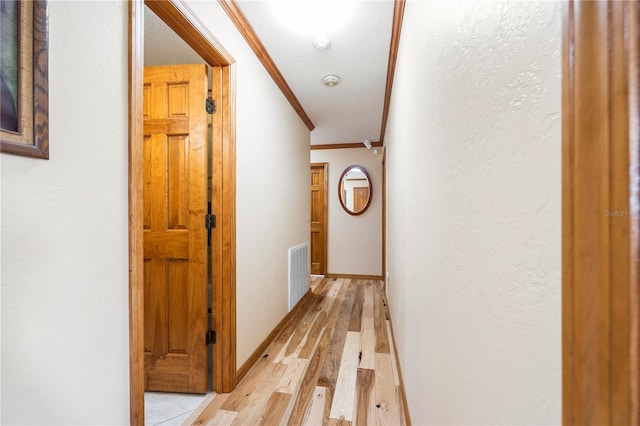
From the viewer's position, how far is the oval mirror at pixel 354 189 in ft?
15.6

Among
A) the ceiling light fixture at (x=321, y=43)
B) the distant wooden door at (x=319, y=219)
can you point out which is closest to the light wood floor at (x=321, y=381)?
the distant wooden door at (x=319, y=219)

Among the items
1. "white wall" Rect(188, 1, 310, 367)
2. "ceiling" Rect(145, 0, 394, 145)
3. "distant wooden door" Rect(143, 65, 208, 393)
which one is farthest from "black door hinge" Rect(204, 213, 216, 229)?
"ceiling" Rect(145, 0, 394, 145)

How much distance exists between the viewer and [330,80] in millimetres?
2553

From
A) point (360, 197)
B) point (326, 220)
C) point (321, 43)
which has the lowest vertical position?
point (326, 220)

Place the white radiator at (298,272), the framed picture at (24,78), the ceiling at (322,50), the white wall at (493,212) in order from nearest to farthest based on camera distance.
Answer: the white wall at (493,212)
the framed picture at (24,78)
the ceiling at (322,50)
the white radiator at (298,272)

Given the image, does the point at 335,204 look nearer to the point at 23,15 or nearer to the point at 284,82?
the point at 284,82

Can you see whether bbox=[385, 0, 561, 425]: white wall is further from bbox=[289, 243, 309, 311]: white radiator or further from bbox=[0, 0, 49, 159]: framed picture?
bbox=[289, 243, 309, 311]: white radiator

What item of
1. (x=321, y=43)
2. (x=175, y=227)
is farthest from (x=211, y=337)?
(x=321, y=43)

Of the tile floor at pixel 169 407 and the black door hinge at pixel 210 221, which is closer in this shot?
the tile floor at pixel 169 407

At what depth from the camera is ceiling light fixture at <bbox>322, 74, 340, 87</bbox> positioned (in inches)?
98.3

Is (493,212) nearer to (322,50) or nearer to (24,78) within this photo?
(24,78)

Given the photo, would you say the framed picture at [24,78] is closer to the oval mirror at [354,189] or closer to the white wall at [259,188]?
the white wall at [259,188]

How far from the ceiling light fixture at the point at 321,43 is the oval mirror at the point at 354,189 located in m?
2.86

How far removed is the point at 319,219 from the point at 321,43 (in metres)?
3.32
